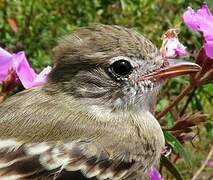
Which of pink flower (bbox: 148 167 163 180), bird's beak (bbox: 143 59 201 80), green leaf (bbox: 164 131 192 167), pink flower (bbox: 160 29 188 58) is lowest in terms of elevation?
pink flower (bbox: 148 167 163 180)

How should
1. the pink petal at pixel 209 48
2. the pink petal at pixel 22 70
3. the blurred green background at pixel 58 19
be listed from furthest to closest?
1. the blurred green background at pixel 58 19
2. the pink petal at pixel 22 70
3. the pink petal at pixel 209 48

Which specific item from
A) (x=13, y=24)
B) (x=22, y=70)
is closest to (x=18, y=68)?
(x=22, y=70)

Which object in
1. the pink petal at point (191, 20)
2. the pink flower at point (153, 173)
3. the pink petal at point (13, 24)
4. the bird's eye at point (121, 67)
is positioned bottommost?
the pink flower at point (153, 173)

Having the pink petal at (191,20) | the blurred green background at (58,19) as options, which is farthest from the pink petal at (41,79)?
the blurred green background at (58,19)

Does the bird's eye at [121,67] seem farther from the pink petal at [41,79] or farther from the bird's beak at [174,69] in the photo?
the pink petal at [41,79]

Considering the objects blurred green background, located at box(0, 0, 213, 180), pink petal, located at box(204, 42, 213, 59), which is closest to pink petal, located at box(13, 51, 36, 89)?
pink petal, located at box(204, 42, 213, 59)

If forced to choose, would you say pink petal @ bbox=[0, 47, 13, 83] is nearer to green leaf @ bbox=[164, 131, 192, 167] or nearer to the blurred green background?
green leaf @ bbox=[164, 131, 192, 167]

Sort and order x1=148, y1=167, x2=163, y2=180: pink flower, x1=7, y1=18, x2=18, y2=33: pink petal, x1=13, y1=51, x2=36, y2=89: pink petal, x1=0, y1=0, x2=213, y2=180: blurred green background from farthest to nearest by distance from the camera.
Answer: x1=0, y1=0, x2=213, y2=180: blurred green background
x1=7, y1=18, x2=18, y2=33: pink petal
x1=148, y1=167, x2=163, y2=180: pink flower
x1=13, y1=51, x2=36, y2=89: pink petal

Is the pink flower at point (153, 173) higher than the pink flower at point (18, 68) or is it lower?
lower
